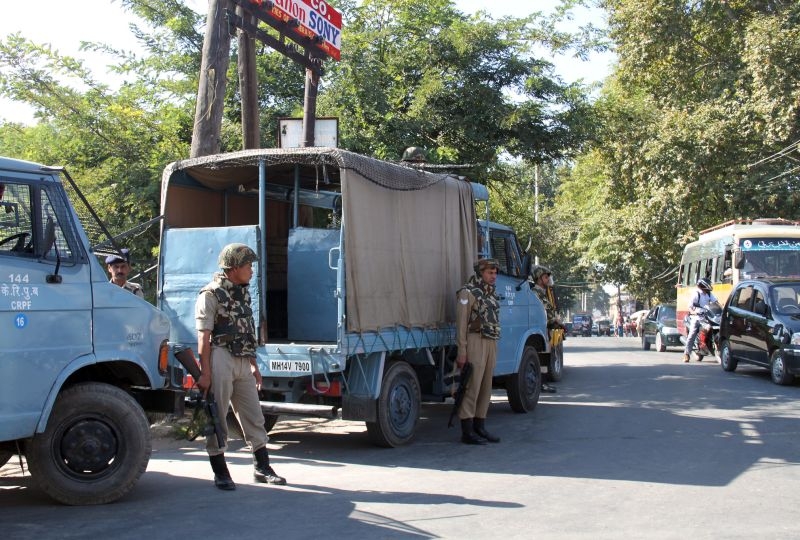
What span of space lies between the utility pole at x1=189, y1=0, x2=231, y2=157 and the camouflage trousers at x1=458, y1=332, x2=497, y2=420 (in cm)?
428

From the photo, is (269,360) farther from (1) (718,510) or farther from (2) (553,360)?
(2) (553,360)

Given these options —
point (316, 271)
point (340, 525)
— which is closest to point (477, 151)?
point (316, 271)

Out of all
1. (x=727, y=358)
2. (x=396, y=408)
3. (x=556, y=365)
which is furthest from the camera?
(x=727, y=358)

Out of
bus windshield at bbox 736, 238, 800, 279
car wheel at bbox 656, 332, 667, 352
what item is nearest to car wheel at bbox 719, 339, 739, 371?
bus windshield at bbox 736, 238, 800, 279

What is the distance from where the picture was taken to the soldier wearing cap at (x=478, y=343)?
8.53 m

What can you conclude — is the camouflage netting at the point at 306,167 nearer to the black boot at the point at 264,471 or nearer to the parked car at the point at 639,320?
the black boot at the point at 264,471

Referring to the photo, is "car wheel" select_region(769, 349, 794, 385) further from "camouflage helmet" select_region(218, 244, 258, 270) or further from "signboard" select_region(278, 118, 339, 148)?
"camouflage helmet" select_region(218, 244, 258, 270)

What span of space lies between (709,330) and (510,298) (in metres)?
9.88

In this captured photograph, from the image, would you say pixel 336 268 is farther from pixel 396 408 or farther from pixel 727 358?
pixel 727 358

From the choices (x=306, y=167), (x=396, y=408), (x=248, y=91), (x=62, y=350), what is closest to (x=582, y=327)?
(x=248, y=91)

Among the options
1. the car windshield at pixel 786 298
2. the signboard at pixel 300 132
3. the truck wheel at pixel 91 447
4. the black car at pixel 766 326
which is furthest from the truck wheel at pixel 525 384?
the truck wheel at pixel 91 447

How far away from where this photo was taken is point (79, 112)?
13.8m

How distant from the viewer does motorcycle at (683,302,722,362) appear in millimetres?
17969

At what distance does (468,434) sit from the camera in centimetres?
863
